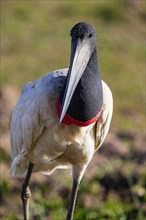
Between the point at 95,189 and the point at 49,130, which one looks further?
the point at 95,189

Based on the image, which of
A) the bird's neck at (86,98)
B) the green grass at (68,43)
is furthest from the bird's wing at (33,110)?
the green grass at (68,43)

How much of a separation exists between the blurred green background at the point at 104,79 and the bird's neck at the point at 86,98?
181 centimetres

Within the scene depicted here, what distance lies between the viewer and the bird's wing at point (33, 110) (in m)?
5.34

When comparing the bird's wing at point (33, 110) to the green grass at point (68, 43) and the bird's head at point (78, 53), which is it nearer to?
the bird's head at point (78, 53)

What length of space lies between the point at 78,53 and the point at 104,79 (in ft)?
26.8

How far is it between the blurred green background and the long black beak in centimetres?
222

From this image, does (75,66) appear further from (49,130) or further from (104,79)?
(104,79)

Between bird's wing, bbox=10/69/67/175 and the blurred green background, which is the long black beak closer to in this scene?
bird's wing, bbox=10/69/67/175

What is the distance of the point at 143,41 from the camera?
17016 mm

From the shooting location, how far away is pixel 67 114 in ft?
17.1

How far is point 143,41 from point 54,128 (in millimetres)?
11884

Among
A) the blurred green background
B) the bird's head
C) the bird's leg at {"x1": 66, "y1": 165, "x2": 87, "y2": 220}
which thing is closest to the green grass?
the blurred green background

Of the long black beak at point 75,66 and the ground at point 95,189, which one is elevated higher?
the long black beak at point 75,66

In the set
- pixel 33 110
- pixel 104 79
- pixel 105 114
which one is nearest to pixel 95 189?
pixel 105 114
